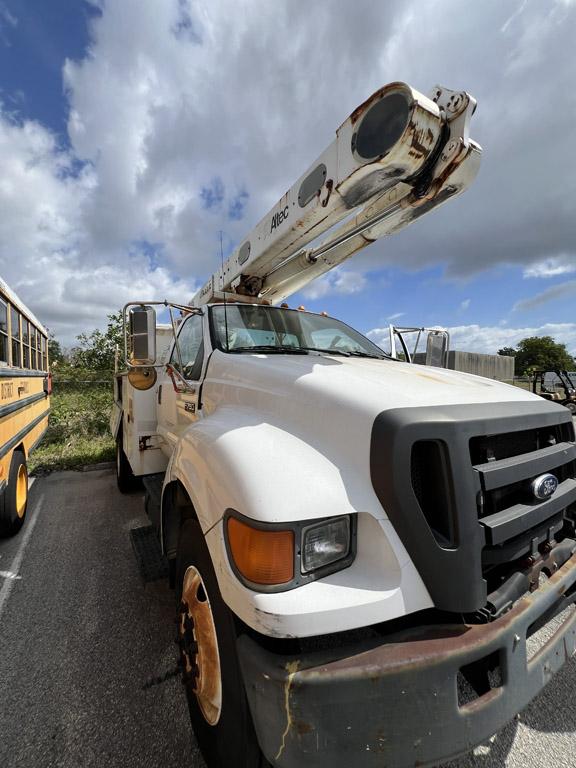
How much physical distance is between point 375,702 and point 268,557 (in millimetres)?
509

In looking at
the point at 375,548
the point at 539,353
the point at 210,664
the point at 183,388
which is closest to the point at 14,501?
the point at 183,388

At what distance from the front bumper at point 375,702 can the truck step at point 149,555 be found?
52.4 inches

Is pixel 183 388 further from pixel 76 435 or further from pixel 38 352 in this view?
pixel 76 435

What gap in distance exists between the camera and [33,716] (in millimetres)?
1963

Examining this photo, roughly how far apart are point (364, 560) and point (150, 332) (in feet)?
7.86

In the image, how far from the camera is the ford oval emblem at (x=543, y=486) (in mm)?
1609

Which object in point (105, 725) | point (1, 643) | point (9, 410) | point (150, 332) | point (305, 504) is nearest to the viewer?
point (305, 504)

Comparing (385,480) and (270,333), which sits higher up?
(270,333)

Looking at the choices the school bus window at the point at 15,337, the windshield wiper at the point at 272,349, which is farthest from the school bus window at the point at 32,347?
the windshield wiper at the point at 272,349

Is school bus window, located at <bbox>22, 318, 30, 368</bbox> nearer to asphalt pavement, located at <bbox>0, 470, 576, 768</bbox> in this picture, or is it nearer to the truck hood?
asphalt pavement, located at <bbox>0, 470, 576, 768</bbox>

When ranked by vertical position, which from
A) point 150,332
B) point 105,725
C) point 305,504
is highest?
point 150,332

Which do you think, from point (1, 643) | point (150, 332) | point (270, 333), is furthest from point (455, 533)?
point (1, 643)

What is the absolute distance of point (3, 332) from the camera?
160 inches

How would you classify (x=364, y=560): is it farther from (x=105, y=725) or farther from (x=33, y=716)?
(x=33, y=716)
